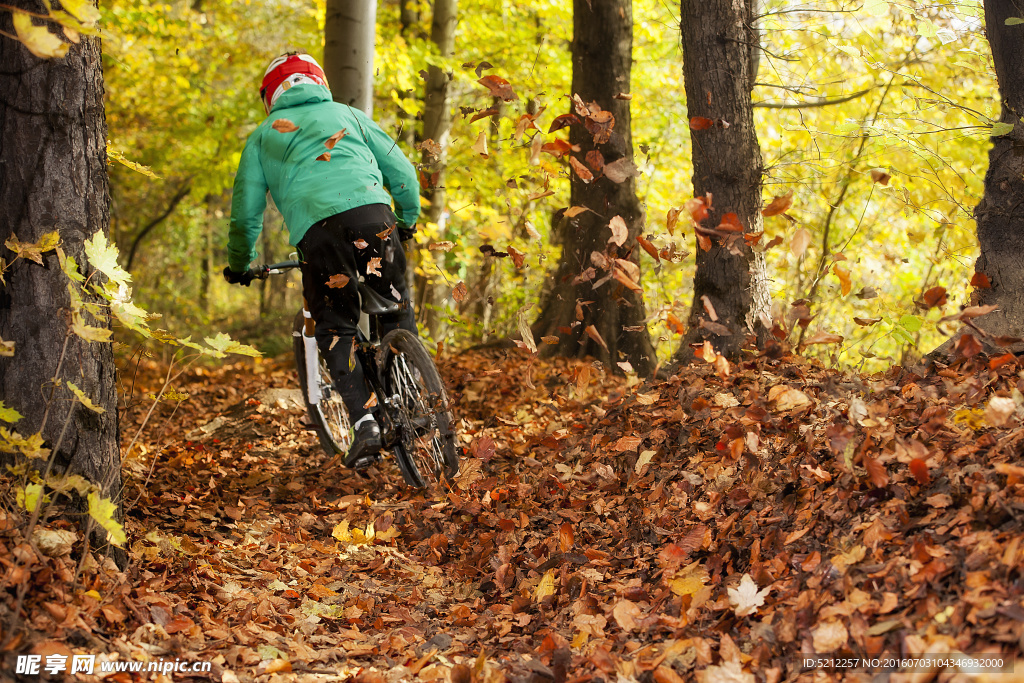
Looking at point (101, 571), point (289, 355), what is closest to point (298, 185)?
point (101, 571)

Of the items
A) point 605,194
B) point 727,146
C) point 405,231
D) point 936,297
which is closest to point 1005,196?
point 936,297

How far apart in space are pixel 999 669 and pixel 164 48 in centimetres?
1277

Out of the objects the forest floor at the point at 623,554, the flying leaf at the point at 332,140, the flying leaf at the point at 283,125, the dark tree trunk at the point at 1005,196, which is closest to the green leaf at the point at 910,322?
the forest floor at the point at 623,554

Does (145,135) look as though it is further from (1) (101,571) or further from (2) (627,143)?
(1) (101,571)

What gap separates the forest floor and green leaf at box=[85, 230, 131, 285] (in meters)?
0.82

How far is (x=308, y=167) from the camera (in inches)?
141

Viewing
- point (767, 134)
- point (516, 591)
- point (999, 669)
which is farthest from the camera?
point (767, 134)

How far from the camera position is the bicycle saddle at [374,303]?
11.8 feet

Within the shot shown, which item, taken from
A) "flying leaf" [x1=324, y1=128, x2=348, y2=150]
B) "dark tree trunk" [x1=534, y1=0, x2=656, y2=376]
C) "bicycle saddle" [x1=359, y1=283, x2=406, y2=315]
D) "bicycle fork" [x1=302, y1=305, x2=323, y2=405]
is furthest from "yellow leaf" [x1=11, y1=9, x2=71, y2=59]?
"dark tree trunk" [x1=534, y1=0, x2=656, y2=376]

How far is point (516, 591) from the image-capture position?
2.73 m

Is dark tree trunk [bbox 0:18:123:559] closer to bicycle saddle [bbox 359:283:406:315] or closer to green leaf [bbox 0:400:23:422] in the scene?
green leaf [bbox 0:400:23:422]

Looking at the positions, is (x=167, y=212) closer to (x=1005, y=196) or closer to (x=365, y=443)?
(x=365, y=443)

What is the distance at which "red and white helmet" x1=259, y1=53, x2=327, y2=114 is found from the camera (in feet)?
12.4

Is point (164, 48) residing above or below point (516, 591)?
above
